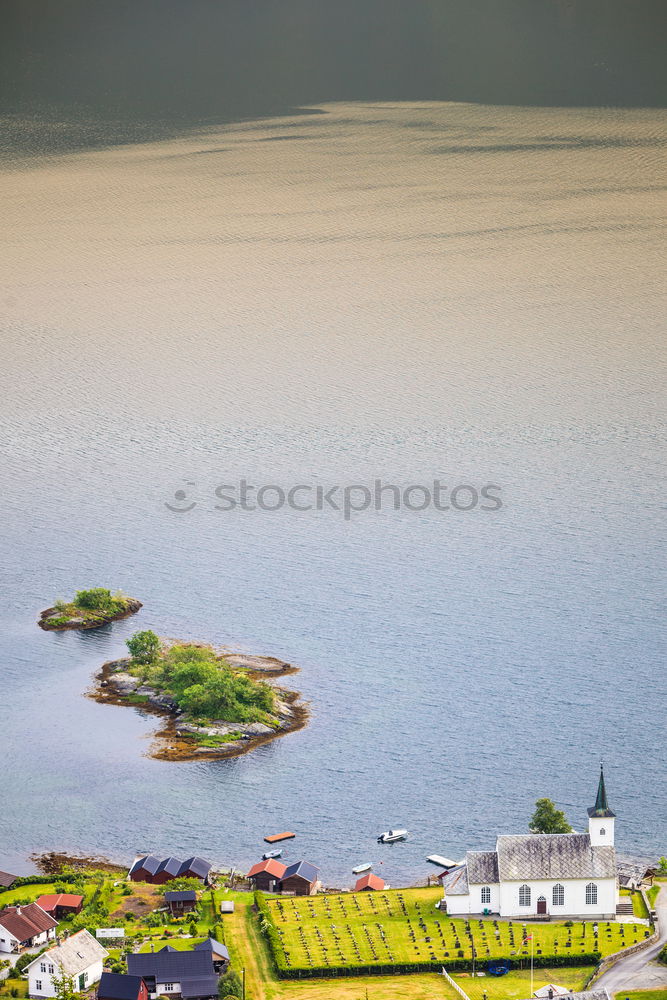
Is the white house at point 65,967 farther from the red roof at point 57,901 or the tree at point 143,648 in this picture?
the tree at point 143,648

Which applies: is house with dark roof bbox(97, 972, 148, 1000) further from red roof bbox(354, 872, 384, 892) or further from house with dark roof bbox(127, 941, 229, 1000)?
red roof bbox(354, 872, 384, 892)

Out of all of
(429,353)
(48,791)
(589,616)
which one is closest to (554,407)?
(429,353)

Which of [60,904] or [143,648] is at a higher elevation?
[143,648]

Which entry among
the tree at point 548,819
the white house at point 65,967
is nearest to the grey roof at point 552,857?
the tree at point 548,819

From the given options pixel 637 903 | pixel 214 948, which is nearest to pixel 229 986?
pixel 214 948

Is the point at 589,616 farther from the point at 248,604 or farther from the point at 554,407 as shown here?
the point at 554,407

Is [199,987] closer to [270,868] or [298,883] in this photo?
[298,883]
